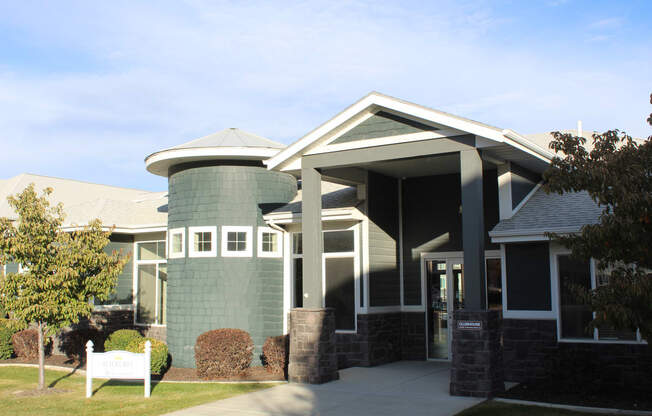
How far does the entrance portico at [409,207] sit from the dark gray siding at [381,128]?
0.7 inches

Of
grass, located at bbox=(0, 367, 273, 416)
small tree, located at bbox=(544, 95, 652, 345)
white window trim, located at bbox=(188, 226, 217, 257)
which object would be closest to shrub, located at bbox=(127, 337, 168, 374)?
grass, located at bbox=(0, 367, 273, 416)

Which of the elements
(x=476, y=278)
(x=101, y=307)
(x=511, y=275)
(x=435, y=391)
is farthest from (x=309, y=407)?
(x=101, y=307)

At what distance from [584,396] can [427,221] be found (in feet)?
17.9

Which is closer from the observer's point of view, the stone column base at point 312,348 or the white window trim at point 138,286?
the stone column base at point 312,348

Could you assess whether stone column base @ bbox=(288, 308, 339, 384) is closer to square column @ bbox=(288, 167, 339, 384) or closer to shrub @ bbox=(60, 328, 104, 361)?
square column @ bbox=(288, 167, 339, 384)

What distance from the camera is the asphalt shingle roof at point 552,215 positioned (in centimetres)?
1105

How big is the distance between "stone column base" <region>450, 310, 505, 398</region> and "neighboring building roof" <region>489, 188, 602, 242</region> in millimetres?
1850

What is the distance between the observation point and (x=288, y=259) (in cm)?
1516

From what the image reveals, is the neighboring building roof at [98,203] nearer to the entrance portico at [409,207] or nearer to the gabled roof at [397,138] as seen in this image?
the gabled roof at [397,138]

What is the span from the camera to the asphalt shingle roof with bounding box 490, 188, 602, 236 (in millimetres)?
11055

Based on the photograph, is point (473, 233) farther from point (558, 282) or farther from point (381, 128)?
point (381, 128)

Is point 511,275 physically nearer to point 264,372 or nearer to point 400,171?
point 400,171

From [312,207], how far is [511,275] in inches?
158

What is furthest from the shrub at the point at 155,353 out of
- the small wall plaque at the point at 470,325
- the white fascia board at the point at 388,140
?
the small wall plaque at the point at 470,325
